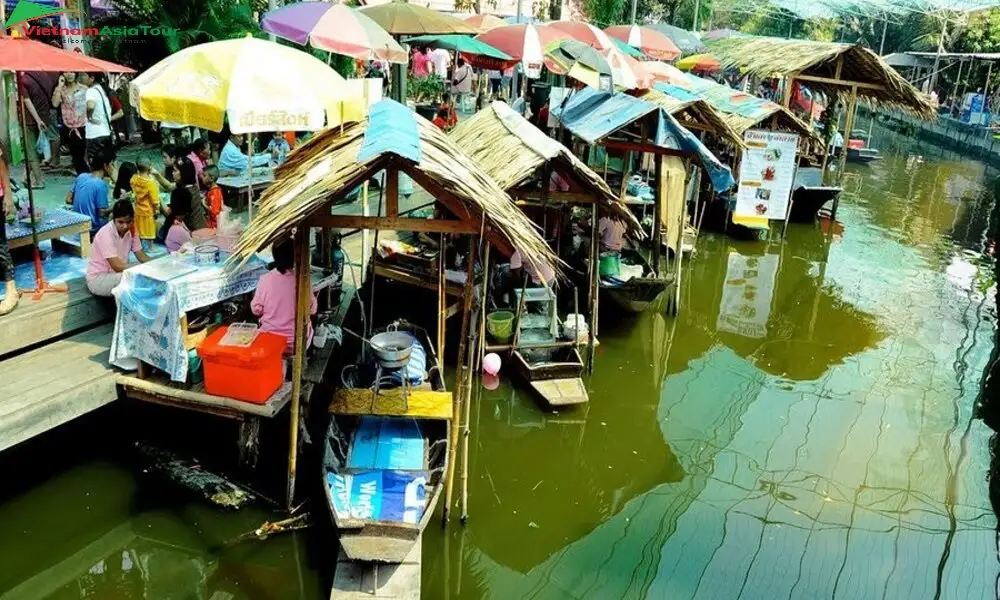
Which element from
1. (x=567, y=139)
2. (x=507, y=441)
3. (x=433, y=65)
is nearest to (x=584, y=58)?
(x=567, y=139)

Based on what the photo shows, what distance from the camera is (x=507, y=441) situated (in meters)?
7.95

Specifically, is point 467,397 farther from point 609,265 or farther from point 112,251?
point 609,265

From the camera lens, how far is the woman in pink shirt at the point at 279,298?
6379mm

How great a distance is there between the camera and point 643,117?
9938 mm

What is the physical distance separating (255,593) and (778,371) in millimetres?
7278

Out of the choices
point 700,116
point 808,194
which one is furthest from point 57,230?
point 808,194

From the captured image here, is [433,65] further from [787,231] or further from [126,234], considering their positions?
[126,234]

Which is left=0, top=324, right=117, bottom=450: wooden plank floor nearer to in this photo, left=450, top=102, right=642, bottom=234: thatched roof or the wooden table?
the wooden table

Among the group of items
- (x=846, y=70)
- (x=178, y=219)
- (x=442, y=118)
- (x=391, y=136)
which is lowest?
(x=178, y=219)

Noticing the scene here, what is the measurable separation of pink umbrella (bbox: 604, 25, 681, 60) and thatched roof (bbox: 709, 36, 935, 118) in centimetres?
215

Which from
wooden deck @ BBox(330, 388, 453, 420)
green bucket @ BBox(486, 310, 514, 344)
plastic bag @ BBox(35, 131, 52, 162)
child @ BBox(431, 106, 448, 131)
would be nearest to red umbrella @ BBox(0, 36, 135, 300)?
wooden deck @ BBox(330, 388, 453, 420)

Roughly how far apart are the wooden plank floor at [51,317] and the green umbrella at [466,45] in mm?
7887

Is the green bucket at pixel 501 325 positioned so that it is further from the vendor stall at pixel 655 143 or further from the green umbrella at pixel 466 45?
the green umbrella at pixel 466 45

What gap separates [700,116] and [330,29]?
241 inches
